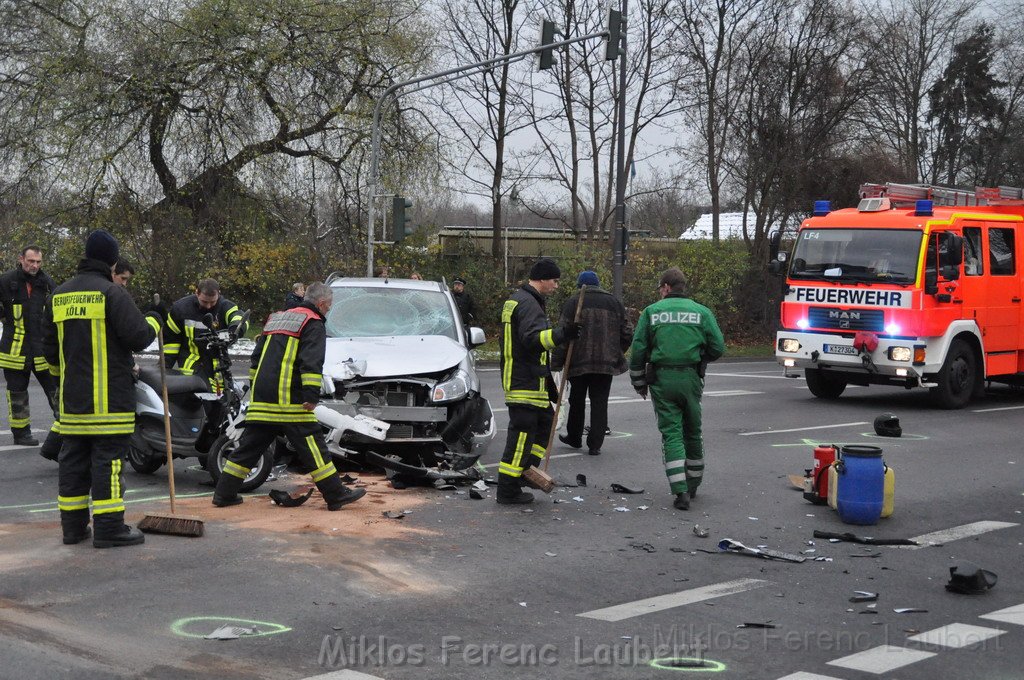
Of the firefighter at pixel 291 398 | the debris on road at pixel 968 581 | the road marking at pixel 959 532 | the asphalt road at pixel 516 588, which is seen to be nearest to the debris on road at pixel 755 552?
the asphalt road at pixel 516 588

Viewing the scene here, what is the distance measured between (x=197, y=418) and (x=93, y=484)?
8.65 feet

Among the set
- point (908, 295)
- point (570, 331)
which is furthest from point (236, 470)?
point (908, 295)

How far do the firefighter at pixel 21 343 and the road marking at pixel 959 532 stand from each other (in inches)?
315

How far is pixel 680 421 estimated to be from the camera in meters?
9.27

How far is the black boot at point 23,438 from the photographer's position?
11477 millimetres

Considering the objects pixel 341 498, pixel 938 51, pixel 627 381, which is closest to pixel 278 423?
pixel 341 498

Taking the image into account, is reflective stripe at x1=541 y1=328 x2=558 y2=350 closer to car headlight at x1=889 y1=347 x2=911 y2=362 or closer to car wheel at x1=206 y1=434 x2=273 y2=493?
car wheel at x1=206 y1=434 x2=273 y2=493

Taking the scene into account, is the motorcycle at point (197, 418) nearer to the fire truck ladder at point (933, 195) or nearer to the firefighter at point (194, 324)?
the firefighter at point (194, 324)

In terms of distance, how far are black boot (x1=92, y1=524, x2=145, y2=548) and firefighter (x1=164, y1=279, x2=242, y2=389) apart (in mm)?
3460

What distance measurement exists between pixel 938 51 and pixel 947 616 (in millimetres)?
40752

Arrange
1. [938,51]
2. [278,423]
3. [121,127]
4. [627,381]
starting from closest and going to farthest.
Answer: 1. [278,423]
2. [627,381]
3. [121,127]
4. [938,51]

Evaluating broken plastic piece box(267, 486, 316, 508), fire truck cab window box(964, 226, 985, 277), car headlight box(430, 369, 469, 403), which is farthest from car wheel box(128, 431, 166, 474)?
fire truck cab window box(964, 226, 985, 277)

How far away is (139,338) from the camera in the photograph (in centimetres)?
730

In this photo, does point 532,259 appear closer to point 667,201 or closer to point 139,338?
point 667,201
